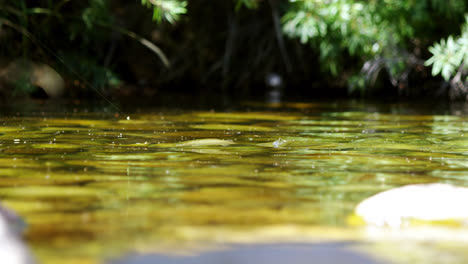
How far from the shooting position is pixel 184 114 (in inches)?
206

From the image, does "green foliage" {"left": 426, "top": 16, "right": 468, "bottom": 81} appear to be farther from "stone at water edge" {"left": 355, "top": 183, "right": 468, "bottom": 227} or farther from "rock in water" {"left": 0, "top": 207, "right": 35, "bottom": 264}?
"rock in water" {"left": 0, "top": 207, "right": 35, "bottom": 264}

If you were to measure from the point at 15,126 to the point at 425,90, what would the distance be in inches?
265

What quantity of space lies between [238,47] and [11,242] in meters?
9.60

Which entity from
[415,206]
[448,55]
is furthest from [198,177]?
[448,55]

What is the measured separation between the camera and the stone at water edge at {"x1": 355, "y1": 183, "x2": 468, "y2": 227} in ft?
5.55

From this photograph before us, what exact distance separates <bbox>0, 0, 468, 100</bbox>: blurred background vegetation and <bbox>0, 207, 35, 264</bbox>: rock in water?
297 cm

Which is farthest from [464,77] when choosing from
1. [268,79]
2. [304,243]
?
[304,243]

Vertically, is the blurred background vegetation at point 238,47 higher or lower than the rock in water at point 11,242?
higher

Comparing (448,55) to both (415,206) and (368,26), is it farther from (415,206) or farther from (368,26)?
(415,206)

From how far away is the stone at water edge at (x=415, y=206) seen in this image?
169 centimetres

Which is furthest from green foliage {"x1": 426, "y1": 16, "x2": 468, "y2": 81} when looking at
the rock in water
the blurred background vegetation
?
the rock in water

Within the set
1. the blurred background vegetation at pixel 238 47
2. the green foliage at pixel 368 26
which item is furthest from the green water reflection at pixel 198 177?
the green foliage at pixel 368 26

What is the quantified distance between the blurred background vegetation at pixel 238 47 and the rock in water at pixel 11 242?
2.97 m

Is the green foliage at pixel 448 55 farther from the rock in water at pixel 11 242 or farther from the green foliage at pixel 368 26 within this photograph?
the rock in water at pixel 11 242
